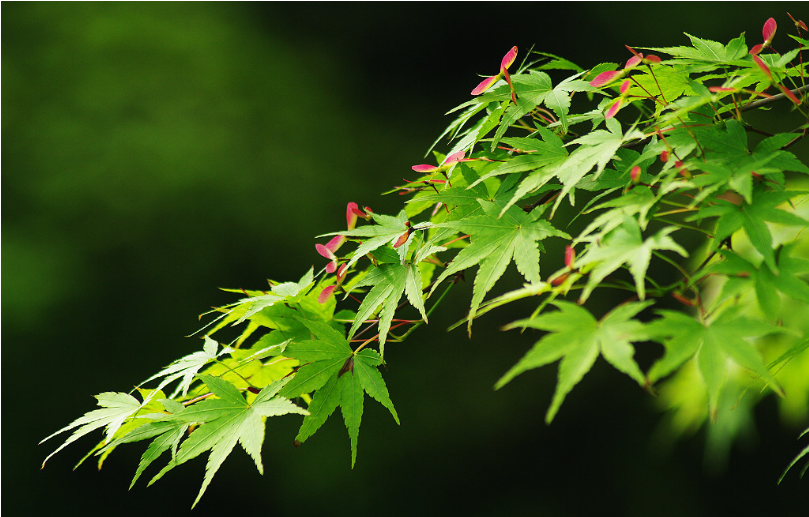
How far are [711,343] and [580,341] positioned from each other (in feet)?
0.34

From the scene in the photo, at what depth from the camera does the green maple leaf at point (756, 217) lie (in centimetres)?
55

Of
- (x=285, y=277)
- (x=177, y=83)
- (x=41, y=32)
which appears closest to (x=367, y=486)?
(x=285, y=277)

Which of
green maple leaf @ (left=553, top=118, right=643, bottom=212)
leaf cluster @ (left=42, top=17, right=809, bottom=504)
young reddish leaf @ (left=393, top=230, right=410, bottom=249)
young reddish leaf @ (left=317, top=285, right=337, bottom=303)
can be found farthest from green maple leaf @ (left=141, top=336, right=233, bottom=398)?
green maple leaf @ (left=553, top=118, right=643, bottom=212)

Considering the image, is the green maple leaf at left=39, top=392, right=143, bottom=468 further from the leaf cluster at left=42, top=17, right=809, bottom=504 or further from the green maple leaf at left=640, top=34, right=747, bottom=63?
the green maple leaf at left=640, top=34, right=747, bottom=63

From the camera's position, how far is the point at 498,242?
69cm

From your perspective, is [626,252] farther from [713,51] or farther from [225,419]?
[225,419]

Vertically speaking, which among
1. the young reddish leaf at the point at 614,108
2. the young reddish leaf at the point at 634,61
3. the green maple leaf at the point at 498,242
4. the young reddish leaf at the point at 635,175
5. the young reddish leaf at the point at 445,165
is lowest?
the green maple leaf at the point at 498,242

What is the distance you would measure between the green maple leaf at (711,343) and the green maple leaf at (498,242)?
6.6 inches

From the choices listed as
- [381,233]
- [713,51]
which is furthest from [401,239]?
[713,51]

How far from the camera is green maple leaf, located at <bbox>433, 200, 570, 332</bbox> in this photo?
26.3 inches

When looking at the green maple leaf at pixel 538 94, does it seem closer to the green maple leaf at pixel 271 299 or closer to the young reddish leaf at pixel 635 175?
the young reddish leaf at pixel 635 175

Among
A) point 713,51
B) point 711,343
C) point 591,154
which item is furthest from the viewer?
point 713,51

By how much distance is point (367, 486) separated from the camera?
3.39 m

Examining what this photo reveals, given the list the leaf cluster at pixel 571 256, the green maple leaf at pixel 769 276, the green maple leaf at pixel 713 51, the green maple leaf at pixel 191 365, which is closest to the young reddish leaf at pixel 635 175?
the leaf cluster at pixel 571 256
